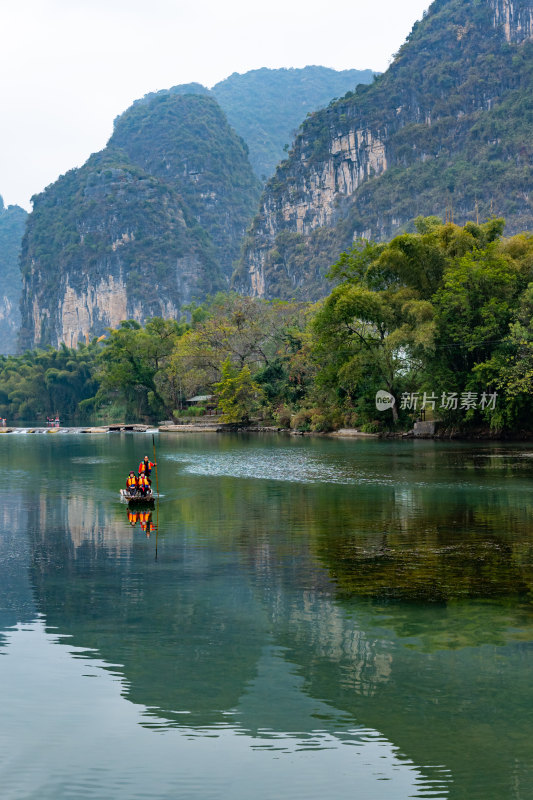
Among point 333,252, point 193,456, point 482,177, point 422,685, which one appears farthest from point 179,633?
point 333,252

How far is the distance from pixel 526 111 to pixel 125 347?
95419 mm

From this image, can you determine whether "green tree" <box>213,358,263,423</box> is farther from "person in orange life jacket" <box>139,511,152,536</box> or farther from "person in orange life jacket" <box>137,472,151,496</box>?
"person in orange life jacket" <box>139,511,152,536</box>

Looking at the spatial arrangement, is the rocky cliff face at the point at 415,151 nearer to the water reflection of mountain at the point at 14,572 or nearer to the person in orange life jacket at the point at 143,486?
the person in orange life jacket at the point at 143,486

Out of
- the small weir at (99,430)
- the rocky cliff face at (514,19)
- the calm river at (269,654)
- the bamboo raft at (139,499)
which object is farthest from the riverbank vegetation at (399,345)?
the rocky cliff face at (514,19)

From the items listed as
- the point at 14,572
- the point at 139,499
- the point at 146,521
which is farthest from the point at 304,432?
the point at 14,572

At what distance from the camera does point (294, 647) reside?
10.1m

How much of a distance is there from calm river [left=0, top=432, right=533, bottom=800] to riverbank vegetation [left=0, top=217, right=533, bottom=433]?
2429cm

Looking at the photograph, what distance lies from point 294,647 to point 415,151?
534ft

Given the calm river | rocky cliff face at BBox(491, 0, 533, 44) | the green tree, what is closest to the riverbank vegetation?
the green tree

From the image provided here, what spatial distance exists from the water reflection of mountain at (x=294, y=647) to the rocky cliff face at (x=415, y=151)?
418 ft

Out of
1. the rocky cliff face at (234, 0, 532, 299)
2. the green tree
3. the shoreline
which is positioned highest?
the rocky cliff face at (234, 0, 532, 299)

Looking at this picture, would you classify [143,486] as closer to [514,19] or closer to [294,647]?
[294,647]

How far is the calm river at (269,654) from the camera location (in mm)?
7016

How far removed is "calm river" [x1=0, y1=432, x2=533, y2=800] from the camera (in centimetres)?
702
